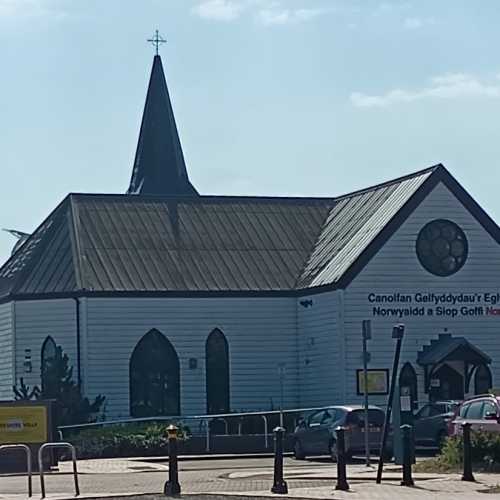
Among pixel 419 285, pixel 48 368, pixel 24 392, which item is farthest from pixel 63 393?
pixel 419 285

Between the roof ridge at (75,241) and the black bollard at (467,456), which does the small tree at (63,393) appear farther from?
the black bollard at (467,456)

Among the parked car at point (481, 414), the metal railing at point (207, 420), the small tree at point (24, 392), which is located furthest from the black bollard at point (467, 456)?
the small tree at point (24, 392)

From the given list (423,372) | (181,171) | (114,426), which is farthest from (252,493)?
(181,171)

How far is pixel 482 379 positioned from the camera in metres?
48.7

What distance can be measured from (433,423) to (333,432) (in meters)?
4.63

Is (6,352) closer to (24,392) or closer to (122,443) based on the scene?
(24,392)

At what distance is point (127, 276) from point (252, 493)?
89.1 feet

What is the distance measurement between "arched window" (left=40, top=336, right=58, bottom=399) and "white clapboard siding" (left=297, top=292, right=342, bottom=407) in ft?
28.1

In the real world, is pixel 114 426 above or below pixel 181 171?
below

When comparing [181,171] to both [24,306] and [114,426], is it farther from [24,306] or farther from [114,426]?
[114,426]

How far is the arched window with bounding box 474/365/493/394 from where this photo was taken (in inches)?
1911

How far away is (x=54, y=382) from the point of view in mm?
47969

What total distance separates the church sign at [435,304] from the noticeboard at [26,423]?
19.4m

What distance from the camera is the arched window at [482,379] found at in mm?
48531
